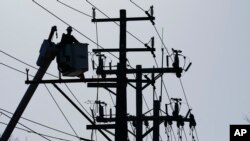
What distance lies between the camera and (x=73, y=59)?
2152 cm

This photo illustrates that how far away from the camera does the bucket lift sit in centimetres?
2102

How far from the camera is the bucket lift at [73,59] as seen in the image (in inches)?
827

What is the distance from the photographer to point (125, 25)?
26.5m

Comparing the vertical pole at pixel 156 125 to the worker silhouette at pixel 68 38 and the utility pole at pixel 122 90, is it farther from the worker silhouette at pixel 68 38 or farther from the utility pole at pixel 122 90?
the worker silhouette at pixel 68 38

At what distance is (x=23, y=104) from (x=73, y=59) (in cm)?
227

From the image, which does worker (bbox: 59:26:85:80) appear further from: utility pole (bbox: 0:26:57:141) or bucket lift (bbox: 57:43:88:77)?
utility pole (bbox: 0:26:57:141)

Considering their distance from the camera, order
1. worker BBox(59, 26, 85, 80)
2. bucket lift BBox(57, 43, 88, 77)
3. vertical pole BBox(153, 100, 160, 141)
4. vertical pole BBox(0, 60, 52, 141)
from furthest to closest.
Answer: vertical pole BBox(153, 100, 160, 141)
worker BBox(59, 26, 85, 80)
bucket lift BBox(57, 43, 88, 77)
vertical pole BBox(0, 60, 52, 141)

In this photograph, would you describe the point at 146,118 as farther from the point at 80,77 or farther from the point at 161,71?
the point at 80,77

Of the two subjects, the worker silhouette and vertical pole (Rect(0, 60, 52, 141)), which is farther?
the worker silhouette

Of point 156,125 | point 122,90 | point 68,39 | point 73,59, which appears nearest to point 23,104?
point 73,59

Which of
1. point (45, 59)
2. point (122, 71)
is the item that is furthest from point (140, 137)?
point (45, 59)

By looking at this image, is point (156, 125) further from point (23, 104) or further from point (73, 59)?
point (23, 104)

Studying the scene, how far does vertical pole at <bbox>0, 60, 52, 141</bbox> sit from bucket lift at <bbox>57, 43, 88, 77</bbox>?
1.55 feet

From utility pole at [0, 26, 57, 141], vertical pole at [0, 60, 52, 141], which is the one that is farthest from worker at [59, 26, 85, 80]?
vertical pole at [0, 60, 52, 141]
